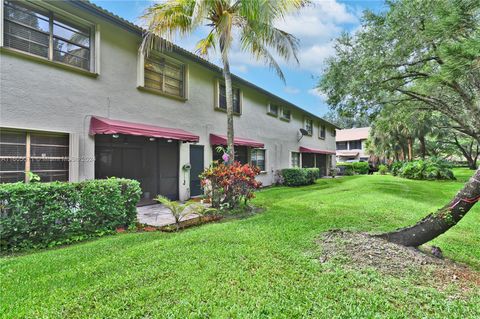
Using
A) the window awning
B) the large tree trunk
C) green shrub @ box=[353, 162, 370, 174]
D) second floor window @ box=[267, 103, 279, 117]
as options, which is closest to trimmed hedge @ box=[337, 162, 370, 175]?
green shrub @ box=[353, 162, 370, 174]

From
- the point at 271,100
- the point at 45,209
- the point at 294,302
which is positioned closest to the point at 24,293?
the point at 45,209

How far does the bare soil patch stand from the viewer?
4115mm

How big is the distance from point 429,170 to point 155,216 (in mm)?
23384

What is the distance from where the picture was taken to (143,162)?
432 inches

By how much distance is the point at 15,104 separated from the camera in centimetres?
698

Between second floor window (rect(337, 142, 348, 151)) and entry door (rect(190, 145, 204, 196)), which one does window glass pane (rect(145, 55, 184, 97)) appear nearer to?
entry door (rect(190, 145, 204, 196))

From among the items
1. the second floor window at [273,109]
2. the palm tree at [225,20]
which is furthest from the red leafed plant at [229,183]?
the second floor window at [273,109]

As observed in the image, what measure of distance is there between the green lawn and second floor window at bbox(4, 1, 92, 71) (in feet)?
19.3

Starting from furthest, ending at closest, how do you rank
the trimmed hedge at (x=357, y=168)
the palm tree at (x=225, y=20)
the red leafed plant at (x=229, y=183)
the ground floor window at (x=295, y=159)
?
the trimmed hedge at (x=357, y=168) < the ground floor window at (x=295, y=159) < the red leafed plant at (x=229, y=183) < the palm tree at (x=225, y=20)

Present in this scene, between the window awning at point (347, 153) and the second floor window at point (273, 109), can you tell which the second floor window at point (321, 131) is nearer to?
the second floor window at point (273, 109)

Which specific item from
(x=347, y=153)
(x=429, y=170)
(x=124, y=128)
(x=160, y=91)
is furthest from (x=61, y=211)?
(x=347, y=153)

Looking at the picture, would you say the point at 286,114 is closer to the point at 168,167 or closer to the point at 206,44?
the point at 206,44

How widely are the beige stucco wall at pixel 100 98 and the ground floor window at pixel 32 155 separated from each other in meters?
0.32

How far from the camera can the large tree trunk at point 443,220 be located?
4524 mm
